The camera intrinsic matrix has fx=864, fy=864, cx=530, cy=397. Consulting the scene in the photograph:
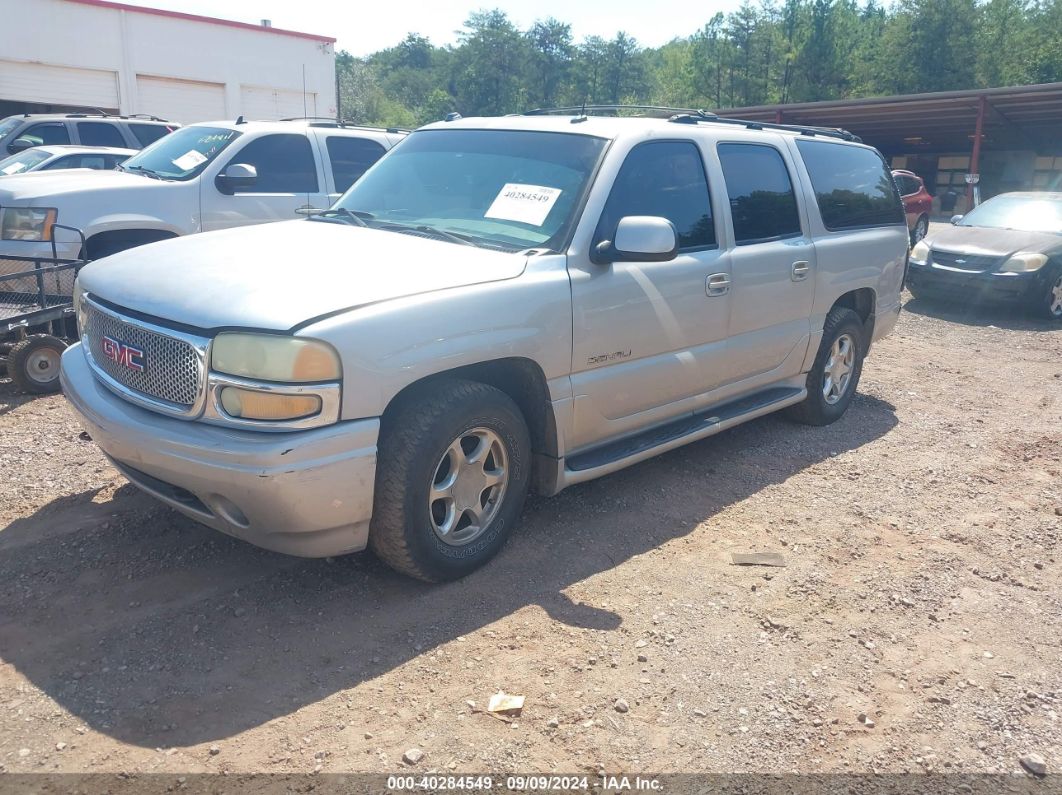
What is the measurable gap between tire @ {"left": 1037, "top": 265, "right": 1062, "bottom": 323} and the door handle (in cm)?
787

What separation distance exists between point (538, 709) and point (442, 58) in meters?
81.3

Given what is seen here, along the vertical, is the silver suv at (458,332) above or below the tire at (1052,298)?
→ above

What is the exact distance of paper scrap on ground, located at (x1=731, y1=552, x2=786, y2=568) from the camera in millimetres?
4043

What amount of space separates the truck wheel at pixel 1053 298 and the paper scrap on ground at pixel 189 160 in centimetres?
970

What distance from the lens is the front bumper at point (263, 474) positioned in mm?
2977

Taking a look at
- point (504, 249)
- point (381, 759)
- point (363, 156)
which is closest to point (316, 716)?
point (381, 759)

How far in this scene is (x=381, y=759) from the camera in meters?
2.63

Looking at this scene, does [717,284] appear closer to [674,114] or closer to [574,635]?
[674,114]

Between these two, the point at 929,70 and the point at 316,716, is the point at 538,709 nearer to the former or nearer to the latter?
the point at 316,716

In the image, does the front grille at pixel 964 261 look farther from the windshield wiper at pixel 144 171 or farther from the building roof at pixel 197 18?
the building roof at pixel 197 18

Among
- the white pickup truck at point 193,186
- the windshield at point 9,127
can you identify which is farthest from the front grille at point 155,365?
the windshield at point 9,127

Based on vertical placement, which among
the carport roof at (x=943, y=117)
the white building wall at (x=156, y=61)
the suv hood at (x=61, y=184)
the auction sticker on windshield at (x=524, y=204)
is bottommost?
the auction sticker on windshield at (x=524, y=204)

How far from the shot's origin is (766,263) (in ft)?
16.4

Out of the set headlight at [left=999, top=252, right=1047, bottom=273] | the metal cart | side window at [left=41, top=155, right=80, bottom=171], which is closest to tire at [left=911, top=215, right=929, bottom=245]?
headlight at [left=999, top=252, right=1047, bottom=273]
